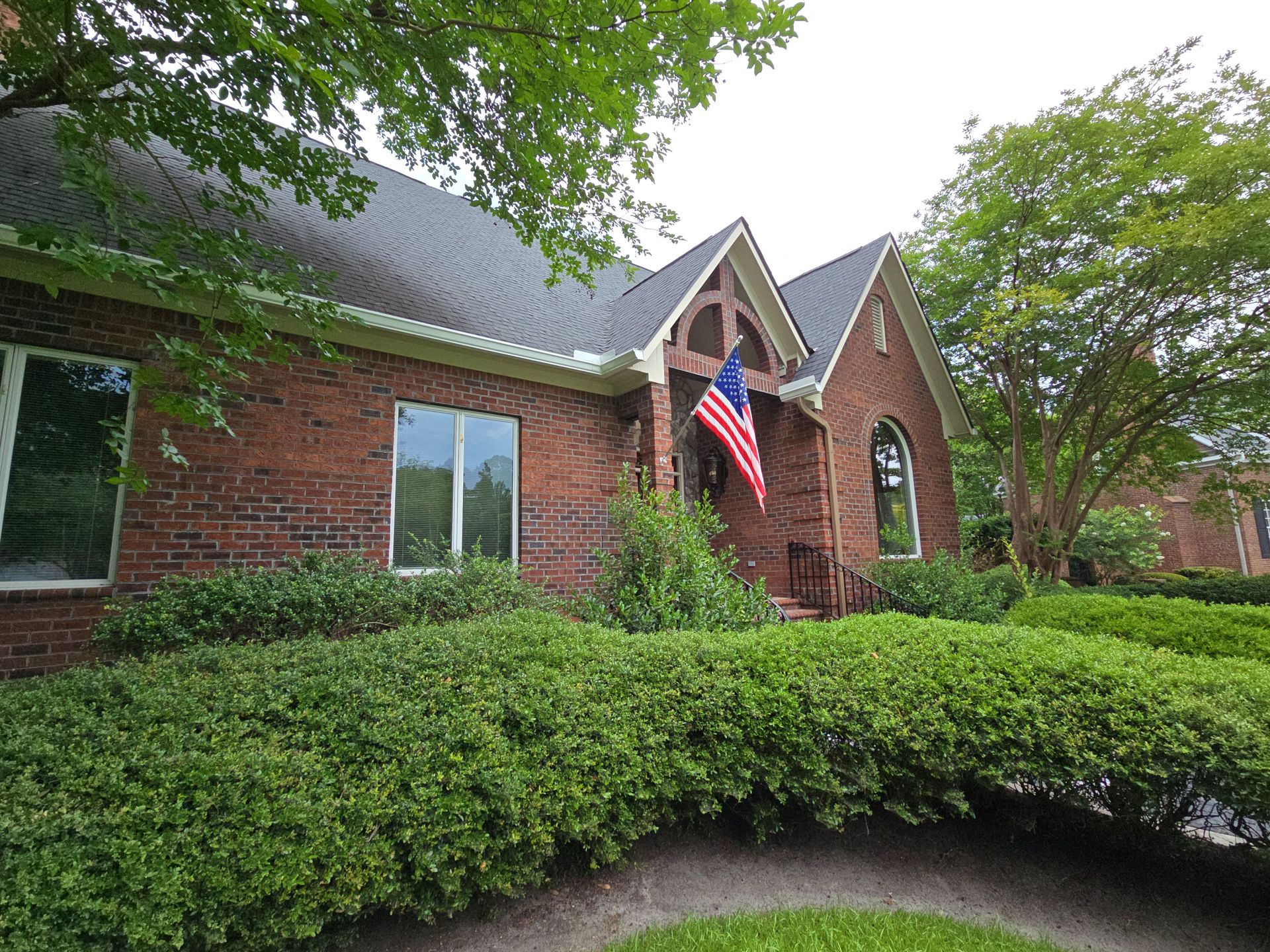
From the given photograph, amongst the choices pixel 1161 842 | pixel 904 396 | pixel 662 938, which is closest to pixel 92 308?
pixel 662 938

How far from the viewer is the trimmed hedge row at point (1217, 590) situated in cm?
991

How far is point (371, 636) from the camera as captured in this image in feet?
11.6

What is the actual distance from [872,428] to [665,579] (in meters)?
6.17

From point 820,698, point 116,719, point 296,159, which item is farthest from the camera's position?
point 296,159

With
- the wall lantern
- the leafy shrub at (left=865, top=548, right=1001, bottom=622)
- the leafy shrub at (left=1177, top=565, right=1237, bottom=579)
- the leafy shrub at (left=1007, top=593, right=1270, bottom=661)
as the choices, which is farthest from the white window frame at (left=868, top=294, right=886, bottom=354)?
the leafy shrub at (left=1177, top=565, right=1237, bottom=579)

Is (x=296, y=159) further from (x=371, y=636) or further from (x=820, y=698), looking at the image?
(x=820, y=698)

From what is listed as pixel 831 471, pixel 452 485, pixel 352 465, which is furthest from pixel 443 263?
pixel 831 471

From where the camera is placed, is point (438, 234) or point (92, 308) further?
point (438, 234)

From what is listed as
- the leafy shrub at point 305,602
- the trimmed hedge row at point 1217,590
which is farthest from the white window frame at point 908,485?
the leafy shrub at point 305,602

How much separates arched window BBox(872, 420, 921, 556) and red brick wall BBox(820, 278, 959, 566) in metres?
0.13

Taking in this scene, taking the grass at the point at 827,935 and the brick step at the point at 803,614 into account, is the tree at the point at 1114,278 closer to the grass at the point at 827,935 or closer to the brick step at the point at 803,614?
the brick step at the point at 803,614

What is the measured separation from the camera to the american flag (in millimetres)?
6703

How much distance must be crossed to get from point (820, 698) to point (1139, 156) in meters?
10.7

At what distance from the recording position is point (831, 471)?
8.62m
